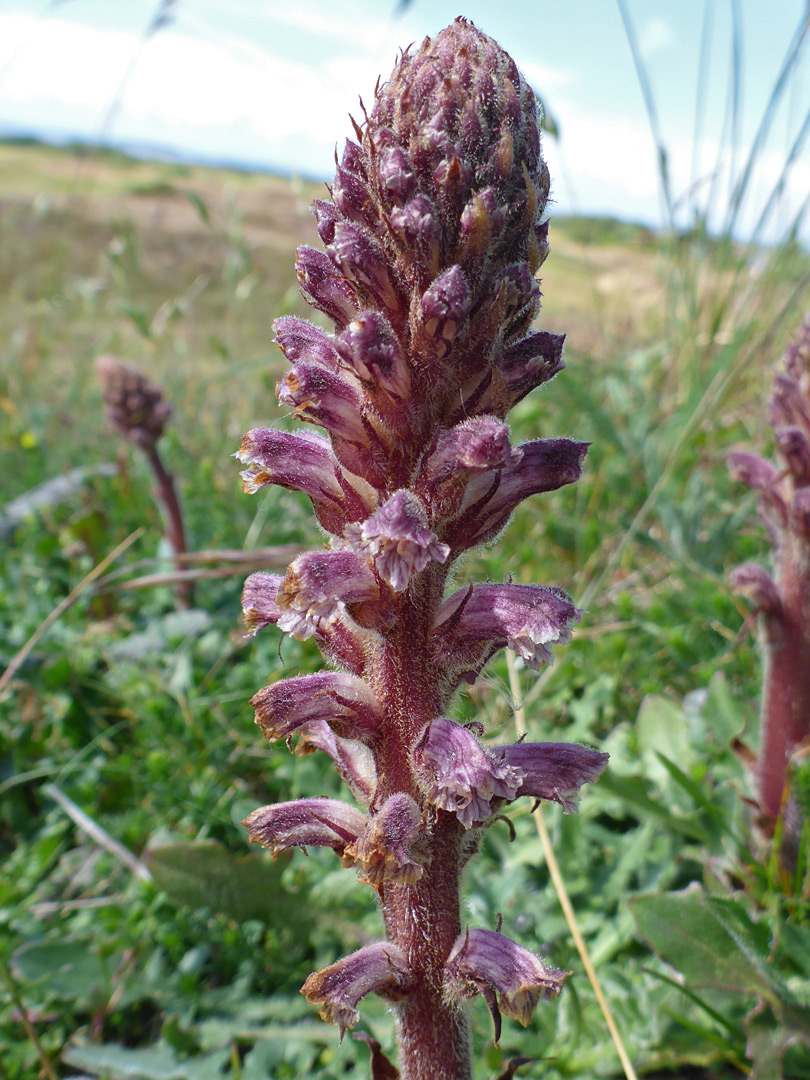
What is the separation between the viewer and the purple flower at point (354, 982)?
1.77 meters

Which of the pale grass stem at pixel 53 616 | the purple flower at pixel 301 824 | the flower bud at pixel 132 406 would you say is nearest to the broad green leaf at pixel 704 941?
the purple flower at pixel 301 824

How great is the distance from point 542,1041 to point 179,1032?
3.88 feet

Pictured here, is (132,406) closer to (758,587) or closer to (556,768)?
(758,587)

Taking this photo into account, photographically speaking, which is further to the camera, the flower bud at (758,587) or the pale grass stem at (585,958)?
the flower bud at (758,587)

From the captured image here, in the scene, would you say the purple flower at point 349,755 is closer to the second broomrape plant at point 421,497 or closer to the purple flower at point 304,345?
the second broomrape plant at point 421,497

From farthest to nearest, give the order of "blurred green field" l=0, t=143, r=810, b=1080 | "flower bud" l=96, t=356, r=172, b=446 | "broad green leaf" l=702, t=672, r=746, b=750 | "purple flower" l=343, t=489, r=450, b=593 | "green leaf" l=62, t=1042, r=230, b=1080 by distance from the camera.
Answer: "flower bud" l=96, t=356, r=172, b=446
"broad green leaf" l=702, t=672, r=746, b=750
"blurred green field" l=0, t=143, r=810, b=1080
"green leaf" l=62, t=1042, r=230, b=1080
"purple flower" l=343, t=489, r=450, b=593

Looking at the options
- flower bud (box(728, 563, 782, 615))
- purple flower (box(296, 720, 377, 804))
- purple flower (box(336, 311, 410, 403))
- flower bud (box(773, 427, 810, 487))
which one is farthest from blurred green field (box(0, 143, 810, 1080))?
purple flower (box(336, 311, 410, 403))

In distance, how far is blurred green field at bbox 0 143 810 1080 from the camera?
268cm

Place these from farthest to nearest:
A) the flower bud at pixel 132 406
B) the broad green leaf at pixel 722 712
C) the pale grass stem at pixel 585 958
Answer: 1. the flower bud at pixel 132 406
2. the broad green leaf at pixel 722 712
3. the pale grass stem at pixel 585 958

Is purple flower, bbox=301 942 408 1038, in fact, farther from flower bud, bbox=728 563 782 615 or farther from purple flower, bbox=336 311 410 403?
flower bud, bbox=728 563 782 615

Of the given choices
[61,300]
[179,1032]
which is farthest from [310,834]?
[61,300]

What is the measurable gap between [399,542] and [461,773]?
0.47 meters

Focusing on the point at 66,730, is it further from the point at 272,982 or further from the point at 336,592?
the point at 336,592

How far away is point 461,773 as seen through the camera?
162cm
